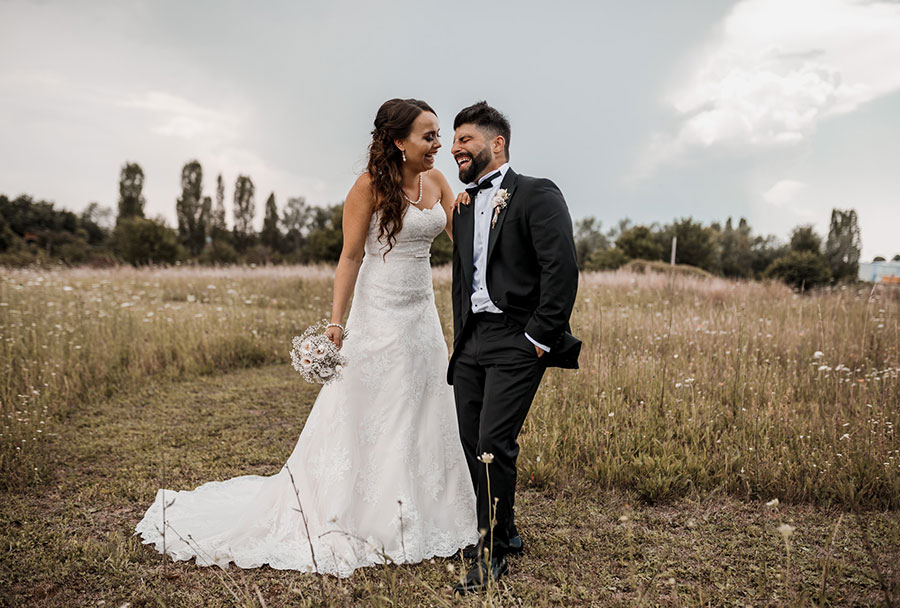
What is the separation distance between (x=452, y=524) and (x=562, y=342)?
1.34 meters

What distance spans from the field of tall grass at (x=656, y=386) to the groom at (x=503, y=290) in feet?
5.23

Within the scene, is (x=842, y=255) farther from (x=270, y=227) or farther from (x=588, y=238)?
(x=270, y=227)

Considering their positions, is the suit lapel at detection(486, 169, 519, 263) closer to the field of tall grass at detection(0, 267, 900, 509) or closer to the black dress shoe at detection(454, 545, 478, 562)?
the black dress shoe at detection(454, 545, 478, 562)

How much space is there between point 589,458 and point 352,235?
2517 millimetres

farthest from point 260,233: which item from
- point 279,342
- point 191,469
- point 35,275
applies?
point 191,469

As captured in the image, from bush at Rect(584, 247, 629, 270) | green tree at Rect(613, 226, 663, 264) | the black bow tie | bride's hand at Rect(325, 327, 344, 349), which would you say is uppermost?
green tree at Rect(613, 226, 663, 264)

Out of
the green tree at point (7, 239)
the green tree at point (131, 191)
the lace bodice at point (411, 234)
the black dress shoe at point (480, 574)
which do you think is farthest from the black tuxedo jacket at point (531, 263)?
the green tree at point (131, 191)

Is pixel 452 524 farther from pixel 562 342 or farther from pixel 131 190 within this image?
pixel 131 190

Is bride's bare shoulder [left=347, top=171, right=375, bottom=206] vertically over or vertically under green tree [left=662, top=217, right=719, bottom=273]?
under

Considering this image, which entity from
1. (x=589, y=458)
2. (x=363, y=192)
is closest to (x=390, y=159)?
(x=363, y=192)

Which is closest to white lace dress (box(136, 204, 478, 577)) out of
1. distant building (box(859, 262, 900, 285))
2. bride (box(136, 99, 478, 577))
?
bride (box(136, 99, 478, 577))

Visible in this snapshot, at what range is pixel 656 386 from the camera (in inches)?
211

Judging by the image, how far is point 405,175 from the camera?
11.9 ft

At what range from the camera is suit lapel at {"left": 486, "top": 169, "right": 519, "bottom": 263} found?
3020 mm
